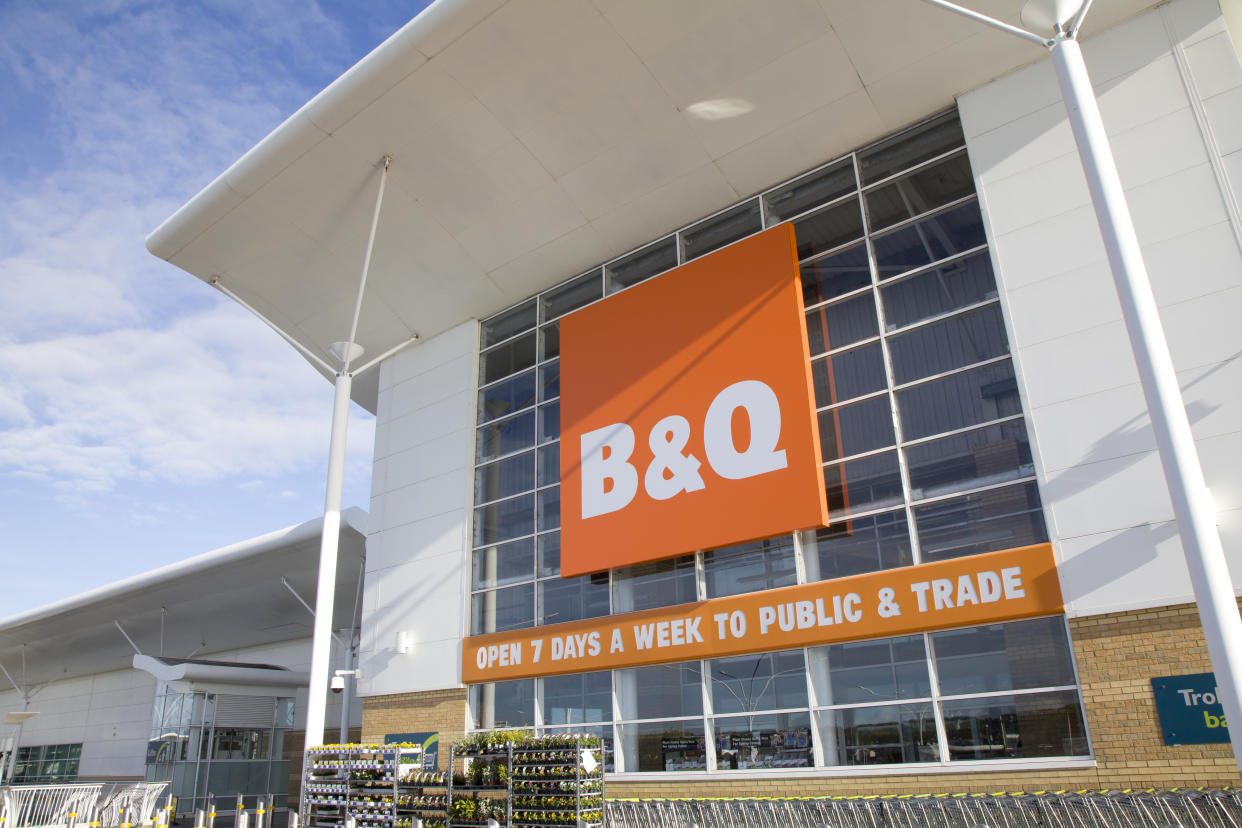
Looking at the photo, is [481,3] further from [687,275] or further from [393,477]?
[393,477]

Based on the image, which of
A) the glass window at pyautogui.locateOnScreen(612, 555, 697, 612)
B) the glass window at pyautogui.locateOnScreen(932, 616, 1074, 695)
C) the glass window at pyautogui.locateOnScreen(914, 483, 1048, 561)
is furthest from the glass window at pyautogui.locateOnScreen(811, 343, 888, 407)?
the glass window at pyautogui.locateOnScreen(932, 616, 1074, 695)

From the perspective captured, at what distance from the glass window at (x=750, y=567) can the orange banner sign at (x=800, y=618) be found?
0.90ft

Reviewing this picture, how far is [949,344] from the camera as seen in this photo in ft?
45.9

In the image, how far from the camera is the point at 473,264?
64.5 feet

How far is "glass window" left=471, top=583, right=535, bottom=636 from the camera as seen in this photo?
17.8 meters

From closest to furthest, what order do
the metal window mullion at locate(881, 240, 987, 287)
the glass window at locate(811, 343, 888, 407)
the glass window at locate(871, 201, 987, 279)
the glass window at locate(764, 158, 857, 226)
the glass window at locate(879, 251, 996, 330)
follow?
the glass window at locate(879, 251, 996, 330), the metal window mullion at locate(881, 240, 987, 287), the glass window at locate(871, 201, 987, 279), the glass window at locate(811, 343, 888, 407), the glass window at locate(764, 158, 857, 226)

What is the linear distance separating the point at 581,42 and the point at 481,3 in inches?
67.1

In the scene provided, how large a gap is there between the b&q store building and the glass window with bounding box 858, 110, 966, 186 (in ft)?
0.21

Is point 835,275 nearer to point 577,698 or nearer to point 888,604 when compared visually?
point 888,604

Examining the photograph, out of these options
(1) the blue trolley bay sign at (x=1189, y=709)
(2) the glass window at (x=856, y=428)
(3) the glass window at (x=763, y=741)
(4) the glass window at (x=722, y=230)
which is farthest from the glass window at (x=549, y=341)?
(1) the blue trolley bay sign at (x=1189, y=709)

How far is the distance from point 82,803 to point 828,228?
68.3 feet

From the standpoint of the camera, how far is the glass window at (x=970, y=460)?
1285 cm

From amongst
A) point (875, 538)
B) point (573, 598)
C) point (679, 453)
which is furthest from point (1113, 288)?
point (573, 598)

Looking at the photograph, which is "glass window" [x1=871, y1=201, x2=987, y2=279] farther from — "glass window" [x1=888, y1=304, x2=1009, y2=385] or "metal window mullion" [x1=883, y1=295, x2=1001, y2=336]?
"glass window" [x1=888, y1=304, x2=1009, y2=385]
